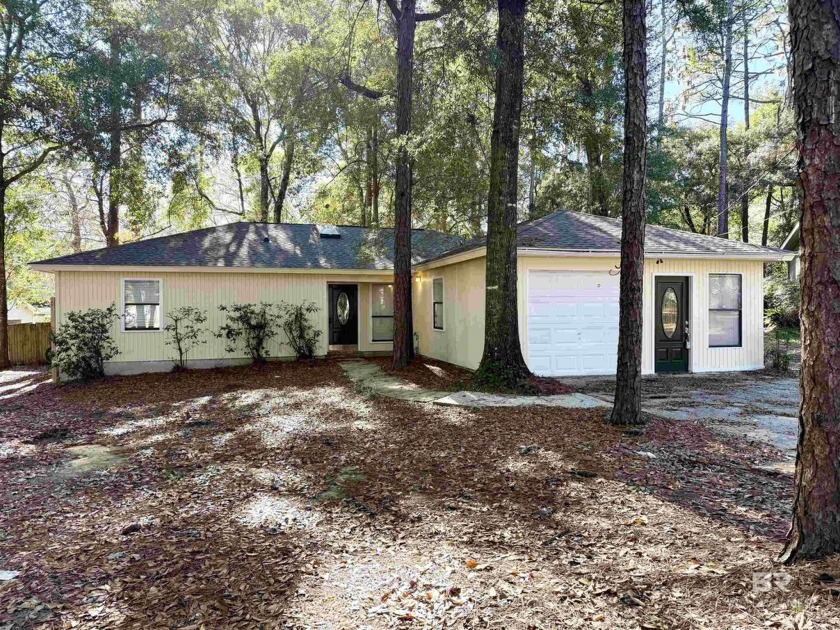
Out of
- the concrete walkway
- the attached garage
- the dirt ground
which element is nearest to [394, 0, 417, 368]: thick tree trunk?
the attached garage

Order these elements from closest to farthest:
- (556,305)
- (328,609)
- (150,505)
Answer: (328,609) < (150,505) < (556,305)

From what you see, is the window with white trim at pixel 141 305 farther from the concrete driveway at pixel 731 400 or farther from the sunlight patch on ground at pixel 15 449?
the concrete driveway at pixel 731 400

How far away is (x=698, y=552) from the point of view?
9.90 ft

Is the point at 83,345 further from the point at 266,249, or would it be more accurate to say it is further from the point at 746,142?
the point at 746,142

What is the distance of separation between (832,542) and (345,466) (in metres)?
3.74

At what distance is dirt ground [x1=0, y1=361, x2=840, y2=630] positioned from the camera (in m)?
2.53

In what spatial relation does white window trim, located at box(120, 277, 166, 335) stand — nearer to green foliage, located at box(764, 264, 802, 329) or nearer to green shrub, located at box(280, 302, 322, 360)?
green shrub, located at box(280, 302, 322, 360)

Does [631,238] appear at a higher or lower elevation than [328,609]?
higher

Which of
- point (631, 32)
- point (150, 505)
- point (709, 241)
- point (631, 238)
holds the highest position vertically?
point (631, 32)

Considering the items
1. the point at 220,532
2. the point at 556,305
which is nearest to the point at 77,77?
the point at 556,305

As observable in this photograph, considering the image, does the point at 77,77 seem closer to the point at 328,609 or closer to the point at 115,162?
the point at 115,162

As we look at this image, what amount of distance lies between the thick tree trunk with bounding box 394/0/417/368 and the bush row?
9.72ft

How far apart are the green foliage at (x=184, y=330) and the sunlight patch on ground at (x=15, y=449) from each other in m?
6.35

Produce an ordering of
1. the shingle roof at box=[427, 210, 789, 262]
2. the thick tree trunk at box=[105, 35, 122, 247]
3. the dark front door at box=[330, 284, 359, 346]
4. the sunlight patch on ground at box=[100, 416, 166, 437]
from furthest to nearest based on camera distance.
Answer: the dark front door at box=[330, 284, 359, 346] < the thick tree trunk at box=[105, 35, 122, 247] < the shingle roof at box=[427, 210, 789, 262] < the sunlight patch on ground at box=[100, 416, 166, 437]
